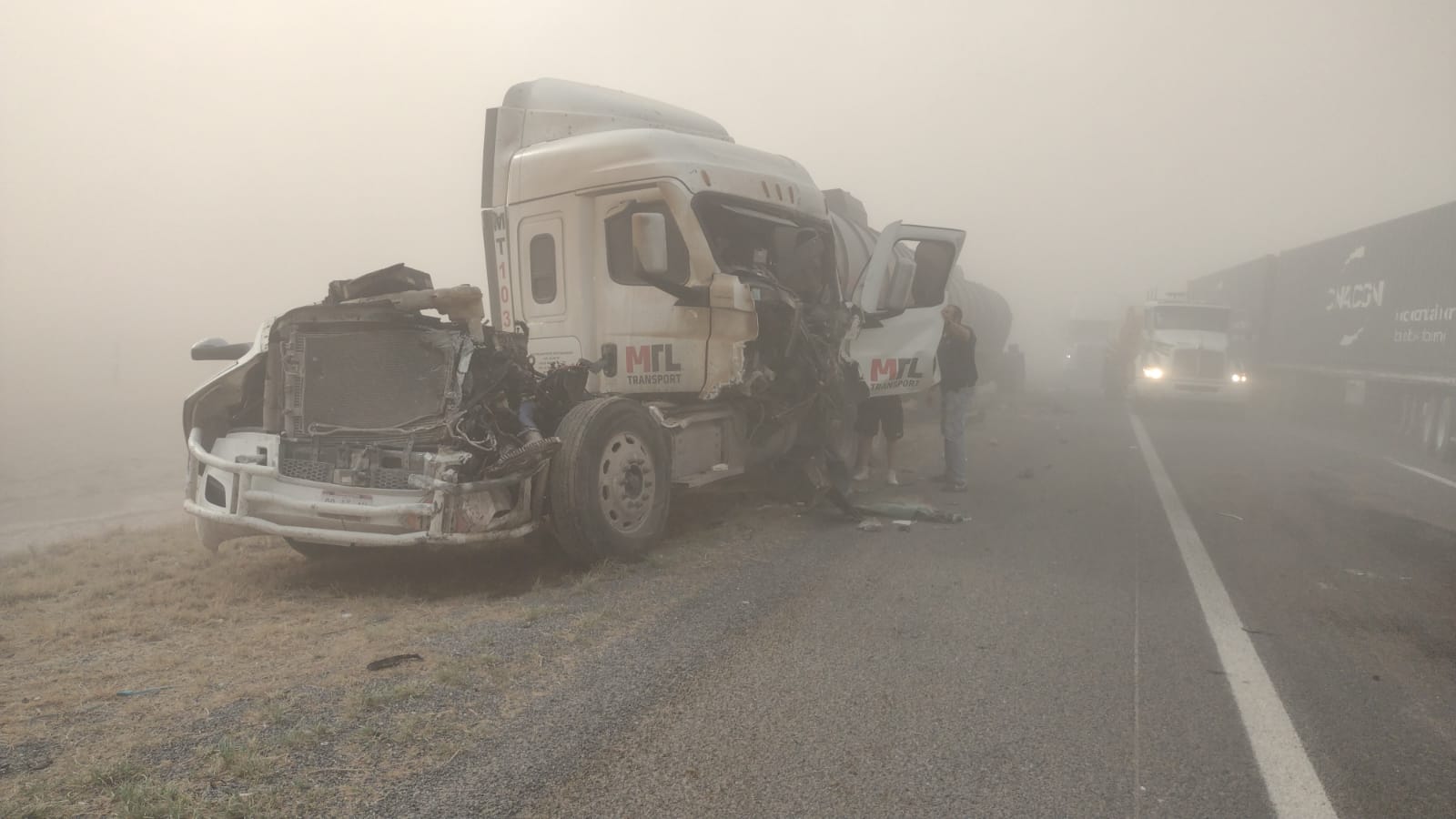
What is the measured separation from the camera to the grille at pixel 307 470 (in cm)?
511

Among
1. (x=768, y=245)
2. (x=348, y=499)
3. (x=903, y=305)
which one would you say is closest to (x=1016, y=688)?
(x=348, y=499)

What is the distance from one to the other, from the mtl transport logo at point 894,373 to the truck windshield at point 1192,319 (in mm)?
13963

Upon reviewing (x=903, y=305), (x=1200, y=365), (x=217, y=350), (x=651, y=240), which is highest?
(x=651, y=240)

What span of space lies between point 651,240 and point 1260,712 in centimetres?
444

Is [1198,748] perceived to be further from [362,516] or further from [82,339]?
[82,339]

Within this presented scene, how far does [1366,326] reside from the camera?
1658 cm

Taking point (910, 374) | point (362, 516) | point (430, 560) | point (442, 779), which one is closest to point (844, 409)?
point (910, 374)

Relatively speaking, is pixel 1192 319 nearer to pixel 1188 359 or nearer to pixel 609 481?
pixel 1188 359

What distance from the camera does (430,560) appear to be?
5996 mm

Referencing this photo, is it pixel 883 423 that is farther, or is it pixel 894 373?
pixel 883 423

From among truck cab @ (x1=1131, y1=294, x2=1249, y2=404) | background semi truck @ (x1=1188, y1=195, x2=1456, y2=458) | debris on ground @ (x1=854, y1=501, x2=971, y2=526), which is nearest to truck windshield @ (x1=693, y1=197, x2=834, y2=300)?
debris on ground @ (x1=854, y1=501, x2=971, y2=526)

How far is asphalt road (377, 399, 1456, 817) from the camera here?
2809mm

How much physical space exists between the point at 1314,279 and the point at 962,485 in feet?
47.9

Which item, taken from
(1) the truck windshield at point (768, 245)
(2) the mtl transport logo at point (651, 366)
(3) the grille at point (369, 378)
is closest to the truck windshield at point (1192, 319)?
(1) the truck windshield at point (768, 245)
